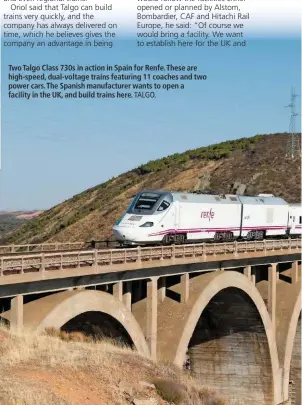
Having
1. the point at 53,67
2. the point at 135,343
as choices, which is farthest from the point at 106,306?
the point at 53,67

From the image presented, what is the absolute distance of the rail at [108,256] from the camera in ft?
70.8

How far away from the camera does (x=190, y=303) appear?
Result: 31281mm

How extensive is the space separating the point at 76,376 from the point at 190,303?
13.6 metres

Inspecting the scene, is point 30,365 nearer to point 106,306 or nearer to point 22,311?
point 22,311

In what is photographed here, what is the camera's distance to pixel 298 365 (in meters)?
48.9

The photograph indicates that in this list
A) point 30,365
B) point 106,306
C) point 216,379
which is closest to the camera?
point 30,365

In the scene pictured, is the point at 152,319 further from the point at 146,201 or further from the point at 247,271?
the point at 247,271

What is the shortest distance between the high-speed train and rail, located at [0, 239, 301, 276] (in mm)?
1473

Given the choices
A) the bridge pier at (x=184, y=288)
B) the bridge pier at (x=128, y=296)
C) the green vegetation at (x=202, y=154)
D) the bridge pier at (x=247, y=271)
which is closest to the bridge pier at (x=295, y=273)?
the bridge pier at (x=247, y=271)

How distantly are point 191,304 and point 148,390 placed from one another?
12721 mm

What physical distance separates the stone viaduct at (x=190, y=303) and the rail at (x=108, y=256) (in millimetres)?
44

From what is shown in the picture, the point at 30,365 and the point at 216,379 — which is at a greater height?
the point at 30,365

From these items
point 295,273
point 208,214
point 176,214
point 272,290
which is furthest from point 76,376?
point 295,273

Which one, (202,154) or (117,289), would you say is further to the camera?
(202,154)
